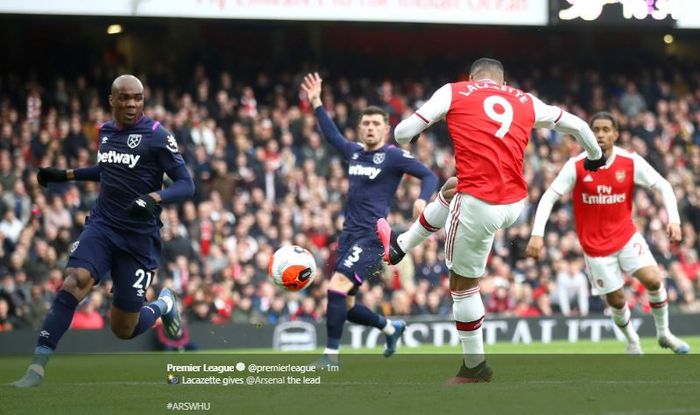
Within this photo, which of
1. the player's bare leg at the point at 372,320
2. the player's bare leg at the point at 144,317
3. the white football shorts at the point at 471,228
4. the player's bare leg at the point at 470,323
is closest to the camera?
the white football shorts at the point at 471,228

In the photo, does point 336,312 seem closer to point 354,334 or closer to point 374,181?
point 374,181

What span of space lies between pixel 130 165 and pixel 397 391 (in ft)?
9.25

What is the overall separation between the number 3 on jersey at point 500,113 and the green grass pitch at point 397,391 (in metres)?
1.85

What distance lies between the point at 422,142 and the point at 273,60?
409 cm

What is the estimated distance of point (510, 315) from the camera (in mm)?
20906

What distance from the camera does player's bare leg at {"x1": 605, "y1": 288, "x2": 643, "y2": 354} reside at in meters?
12.8

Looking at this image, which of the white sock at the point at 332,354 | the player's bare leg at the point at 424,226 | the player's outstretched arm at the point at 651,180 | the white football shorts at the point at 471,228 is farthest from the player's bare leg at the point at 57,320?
the player's outstretched arm at the point at 651,180

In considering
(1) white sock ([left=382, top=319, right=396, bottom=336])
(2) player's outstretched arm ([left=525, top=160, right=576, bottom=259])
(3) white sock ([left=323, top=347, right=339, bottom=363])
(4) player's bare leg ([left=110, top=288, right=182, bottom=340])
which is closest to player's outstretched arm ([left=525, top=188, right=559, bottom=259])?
(2) player's outstretched arm ([left=525, top=160, right=576, bottom=259])

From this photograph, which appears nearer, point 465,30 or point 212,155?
point 212,155

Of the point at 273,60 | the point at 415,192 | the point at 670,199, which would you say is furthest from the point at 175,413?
the point at 273,60

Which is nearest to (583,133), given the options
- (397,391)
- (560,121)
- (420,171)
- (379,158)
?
(560,121)

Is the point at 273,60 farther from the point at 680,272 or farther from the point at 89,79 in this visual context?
the point at 680,272

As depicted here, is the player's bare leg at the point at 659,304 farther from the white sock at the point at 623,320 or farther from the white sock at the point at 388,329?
the white sock at the point at 388,329

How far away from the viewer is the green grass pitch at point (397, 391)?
747 cm
